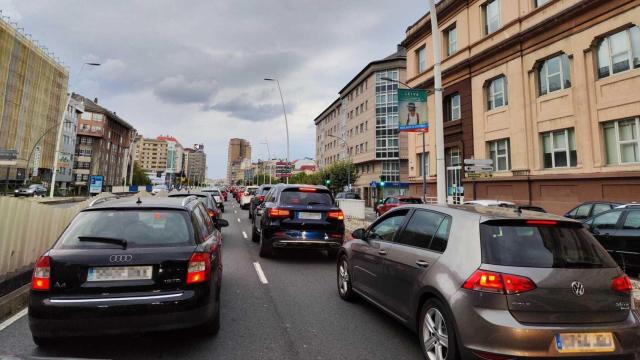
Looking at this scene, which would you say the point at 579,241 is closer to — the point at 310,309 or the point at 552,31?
the point at 310,309

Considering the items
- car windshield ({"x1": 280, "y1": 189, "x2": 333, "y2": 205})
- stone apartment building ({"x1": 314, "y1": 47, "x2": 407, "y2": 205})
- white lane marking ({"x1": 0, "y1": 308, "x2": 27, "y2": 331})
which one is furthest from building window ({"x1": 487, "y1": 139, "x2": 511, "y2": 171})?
stone apartment building ({"x1": 314, "y1": 47, "x2": 407, "y2": 205})

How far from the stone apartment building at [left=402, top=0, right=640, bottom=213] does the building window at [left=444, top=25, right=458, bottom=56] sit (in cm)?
7

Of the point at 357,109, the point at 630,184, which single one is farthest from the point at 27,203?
the point at 357,109

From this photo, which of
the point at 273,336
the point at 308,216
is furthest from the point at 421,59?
the point at 273,336

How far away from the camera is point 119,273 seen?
3.43 m

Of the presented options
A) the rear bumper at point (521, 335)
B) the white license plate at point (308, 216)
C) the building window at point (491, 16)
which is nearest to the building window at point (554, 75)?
the building window at point (491, 16)

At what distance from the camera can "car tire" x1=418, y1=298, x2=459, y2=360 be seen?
3094mm

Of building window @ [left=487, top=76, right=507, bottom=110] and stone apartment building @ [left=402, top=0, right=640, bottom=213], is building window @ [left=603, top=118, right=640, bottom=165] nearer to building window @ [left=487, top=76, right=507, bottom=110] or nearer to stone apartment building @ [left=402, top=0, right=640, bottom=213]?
stone apartment building @ [left=402, top=0, right=640, bottom=213]

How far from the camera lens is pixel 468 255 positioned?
3.18m

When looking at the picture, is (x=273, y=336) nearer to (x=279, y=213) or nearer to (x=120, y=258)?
(x=120, y=258)

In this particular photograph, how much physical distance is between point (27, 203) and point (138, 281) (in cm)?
425

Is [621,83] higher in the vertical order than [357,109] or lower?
lower

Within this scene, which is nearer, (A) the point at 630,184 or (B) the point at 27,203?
(B) the point at 27,203

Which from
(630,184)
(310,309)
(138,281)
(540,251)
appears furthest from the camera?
(630,184)
